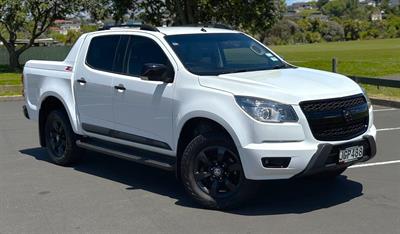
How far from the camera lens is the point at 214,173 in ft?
19.5

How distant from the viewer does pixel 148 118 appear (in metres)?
6.55

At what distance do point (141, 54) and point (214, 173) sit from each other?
182 cm

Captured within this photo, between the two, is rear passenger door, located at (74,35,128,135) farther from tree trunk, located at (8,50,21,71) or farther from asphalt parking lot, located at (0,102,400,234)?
tree trunk, located at (8,50,21,71)

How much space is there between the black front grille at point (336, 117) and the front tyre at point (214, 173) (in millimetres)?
784

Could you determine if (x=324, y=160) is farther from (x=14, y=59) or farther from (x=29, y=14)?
(x=14, y=59)

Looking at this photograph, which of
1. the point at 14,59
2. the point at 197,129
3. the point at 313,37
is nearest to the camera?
the point at 197,129

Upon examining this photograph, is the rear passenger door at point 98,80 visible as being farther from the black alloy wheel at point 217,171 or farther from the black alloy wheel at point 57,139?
the black alloy wheel at point 217,171

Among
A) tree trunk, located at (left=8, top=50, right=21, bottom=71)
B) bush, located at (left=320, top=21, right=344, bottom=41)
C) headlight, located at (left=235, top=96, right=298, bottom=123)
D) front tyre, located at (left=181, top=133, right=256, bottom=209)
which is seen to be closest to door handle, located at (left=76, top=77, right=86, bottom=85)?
front tyre, located at (left=181, top=133, right=256, bottom=209)

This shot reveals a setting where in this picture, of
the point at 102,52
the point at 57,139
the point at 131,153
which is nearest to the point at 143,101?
the point at 131,153

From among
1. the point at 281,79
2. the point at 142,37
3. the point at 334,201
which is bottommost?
the point at 334,201

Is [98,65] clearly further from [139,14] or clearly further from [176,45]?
[139,14]

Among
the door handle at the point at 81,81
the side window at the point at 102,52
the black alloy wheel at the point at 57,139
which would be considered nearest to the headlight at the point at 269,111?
the side window at the point at 102,52

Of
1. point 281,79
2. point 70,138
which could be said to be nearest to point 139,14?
point 70,138

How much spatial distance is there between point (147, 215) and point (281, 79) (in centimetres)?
188
